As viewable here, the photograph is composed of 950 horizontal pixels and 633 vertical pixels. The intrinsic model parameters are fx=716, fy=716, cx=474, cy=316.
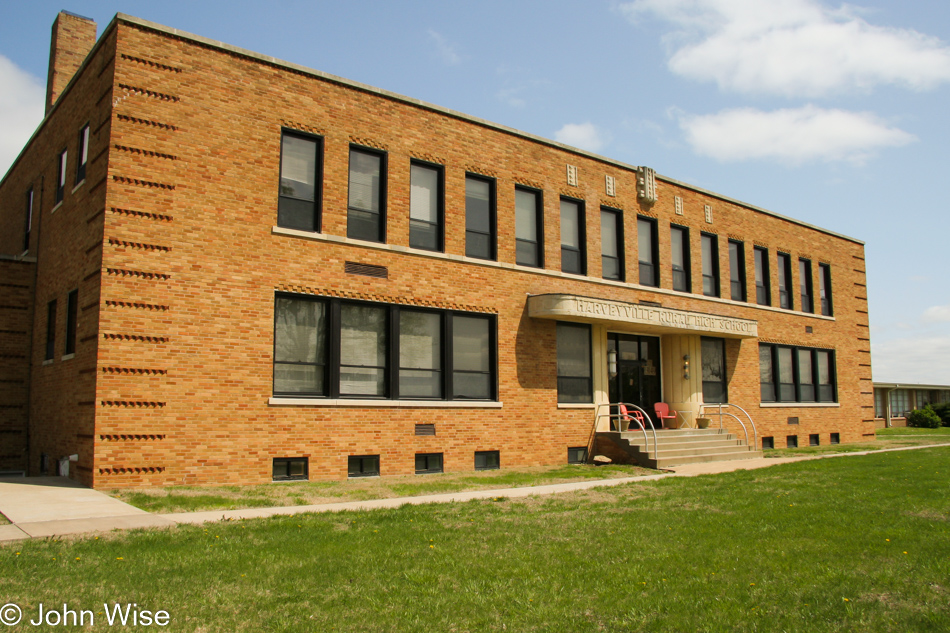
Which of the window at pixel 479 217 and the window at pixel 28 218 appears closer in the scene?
the window at pixel 479 217

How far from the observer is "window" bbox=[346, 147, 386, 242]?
15.5 metres

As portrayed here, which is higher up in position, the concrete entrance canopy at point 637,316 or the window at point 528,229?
the window at point 528,229

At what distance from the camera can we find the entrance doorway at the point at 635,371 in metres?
20.4

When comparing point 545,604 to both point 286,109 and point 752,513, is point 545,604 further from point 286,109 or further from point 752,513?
point 286,109

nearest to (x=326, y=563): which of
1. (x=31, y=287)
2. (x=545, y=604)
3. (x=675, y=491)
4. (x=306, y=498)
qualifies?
(x=545, y=604)

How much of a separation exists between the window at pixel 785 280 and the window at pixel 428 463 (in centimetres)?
1595

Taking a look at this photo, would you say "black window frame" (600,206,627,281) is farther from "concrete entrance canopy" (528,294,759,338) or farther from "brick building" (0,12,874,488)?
"concrete entrance canopy" (528,294,759,338)

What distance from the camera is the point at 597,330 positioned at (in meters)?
19.3

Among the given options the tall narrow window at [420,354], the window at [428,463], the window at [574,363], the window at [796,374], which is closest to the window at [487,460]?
the window at [428,463]

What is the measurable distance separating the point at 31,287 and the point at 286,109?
27.5 ft

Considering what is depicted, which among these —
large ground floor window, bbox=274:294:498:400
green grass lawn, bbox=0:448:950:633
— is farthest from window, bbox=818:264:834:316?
green grass lawn, bbox=0:448:950:633

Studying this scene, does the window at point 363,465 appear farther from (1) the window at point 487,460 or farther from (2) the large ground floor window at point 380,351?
(1) the window at point 487,460

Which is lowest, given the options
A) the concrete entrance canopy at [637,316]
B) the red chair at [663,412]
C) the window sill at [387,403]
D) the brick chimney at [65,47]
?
the red chair at [663,412]

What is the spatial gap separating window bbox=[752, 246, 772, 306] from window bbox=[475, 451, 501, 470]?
13.0m
